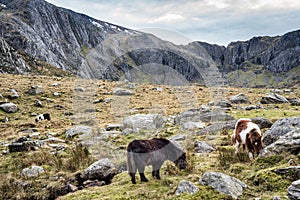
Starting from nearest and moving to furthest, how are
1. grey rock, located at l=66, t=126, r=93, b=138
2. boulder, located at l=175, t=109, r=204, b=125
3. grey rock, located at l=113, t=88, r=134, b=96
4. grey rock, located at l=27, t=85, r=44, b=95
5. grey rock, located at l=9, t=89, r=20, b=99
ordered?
grey rock, located at l=66, t=126, r=93, b=138 → boulder, located at l=175, t=109, r=204, b=125 → grey rock, located at l=9, t=89, r=20, b=99 → grey rock, located at l=27, t=85, r=44, b=95 → grey rock, located at l=113, t=88, r=134, b=96

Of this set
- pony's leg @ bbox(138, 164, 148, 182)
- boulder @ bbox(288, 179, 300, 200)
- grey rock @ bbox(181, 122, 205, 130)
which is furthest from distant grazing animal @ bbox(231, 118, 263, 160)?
grey rock @ bbox(181, 122, 205, 130)

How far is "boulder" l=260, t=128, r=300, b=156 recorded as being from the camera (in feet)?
26.5

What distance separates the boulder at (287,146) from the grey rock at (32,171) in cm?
848

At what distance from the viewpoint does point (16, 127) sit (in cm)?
1945

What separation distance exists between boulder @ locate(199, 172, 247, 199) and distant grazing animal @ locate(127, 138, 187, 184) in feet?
5.58

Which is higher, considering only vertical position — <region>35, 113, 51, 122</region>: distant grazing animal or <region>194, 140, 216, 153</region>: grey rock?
<region>35, 113, 51, 122</region>: distant grazing animal

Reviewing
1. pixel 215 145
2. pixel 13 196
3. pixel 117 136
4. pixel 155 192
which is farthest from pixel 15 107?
pixel 155 192

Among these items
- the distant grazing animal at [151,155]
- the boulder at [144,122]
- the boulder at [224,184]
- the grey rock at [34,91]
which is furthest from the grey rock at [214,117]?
the grey rock at [34,91]

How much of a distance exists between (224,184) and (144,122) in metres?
12.7

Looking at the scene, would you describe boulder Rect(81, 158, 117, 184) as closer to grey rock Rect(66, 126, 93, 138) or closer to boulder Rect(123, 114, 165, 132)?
grey rock Rect(66, 126, 93, 138)

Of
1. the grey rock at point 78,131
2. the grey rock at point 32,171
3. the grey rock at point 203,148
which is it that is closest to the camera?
the grey rock at point 32,171

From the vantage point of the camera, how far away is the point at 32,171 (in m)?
10.3

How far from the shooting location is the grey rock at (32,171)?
10.1m

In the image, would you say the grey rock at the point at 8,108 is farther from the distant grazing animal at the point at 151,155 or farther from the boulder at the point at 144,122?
the distant grazing animal at the point at 151,155
